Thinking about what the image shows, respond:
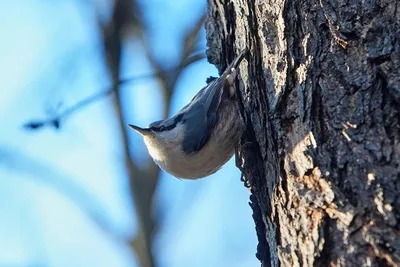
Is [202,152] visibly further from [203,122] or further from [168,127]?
[168,127]

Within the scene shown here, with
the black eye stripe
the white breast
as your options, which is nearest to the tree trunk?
the white breast

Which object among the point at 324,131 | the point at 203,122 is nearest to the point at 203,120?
the point at 203,122

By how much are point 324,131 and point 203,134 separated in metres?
1.16

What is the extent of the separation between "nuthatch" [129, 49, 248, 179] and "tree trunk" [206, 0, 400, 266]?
480 millimetres

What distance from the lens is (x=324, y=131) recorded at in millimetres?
1693

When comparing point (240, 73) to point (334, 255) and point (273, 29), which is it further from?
point (334, 255)

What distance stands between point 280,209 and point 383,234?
1.19 feet

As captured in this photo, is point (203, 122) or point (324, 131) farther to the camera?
point (203, 122)

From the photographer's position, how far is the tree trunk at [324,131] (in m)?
1.49

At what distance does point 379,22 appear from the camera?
1803 millimetres

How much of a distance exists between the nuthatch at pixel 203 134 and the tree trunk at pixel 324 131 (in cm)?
48

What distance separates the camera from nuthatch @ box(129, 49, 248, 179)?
2.72 meters

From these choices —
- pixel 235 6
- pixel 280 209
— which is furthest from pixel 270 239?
pixel 235 6

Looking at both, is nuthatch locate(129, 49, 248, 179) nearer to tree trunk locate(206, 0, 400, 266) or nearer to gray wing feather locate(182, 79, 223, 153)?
gray wing feather locate(182, 79, 223, 153)
